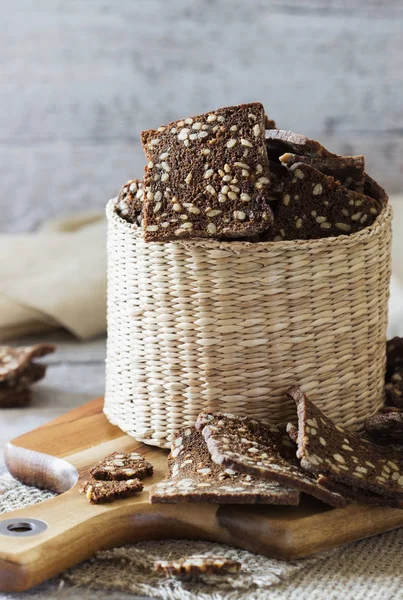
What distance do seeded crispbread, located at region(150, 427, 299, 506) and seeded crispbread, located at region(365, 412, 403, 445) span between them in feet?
0.84

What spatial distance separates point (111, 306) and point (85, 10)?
1601 mm

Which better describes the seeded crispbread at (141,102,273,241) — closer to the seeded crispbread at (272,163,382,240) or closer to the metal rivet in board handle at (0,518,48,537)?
the seeded crispbread at (272,163,382,240)

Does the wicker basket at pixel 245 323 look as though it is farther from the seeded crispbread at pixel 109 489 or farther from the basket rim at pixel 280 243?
the seeded crispbread at pixel 109 489

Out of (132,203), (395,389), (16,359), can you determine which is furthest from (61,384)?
(395,389)

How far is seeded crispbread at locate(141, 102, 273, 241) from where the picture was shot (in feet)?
4.09

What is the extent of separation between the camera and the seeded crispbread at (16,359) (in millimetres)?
1811

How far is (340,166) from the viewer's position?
134cm

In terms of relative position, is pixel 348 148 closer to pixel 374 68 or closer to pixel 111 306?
pixel 374 68

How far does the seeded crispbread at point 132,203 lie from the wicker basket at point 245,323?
2 centimetres

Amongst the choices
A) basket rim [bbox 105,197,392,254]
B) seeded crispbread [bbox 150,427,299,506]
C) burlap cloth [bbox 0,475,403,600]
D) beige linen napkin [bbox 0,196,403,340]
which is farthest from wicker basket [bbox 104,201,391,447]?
beige linen napkin [bbox 0,196,403,340]

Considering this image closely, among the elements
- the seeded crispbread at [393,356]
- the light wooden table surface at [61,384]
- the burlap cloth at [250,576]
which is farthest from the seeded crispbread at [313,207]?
the light wooden table surface at [61,384]

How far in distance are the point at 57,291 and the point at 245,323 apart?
1014 millimetres

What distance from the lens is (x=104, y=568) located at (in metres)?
1.15

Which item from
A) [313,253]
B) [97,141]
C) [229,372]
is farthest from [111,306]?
[97,141]
